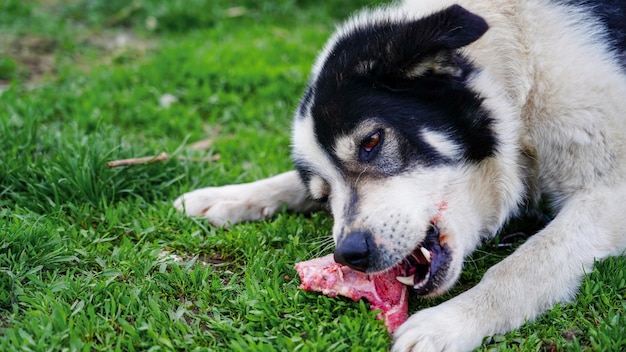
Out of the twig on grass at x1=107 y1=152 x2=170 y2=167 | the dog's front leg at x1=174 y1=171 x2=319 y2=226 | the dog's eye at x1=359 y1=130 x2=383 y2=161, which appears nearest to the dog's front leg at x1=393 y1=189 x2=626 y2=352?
the dog's eye at x1=359 y1=130 x2=383 y2=161

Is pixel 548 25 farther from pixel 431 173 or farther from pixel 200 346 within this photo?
pixel 200 346

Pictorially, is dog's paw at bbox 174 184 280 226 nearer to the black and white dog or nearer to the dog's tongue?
the black and white dog

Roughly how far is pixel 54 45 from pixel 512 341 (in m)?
5.65

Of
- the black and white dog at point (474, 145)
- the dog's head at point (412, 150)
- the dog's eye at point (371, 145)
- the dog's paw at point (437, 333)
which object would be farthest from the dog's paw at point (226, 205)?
the dog's paw at point (437, 333)

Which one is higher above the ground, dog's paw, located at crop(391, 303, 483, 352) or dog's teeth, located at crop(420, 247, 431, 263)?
dog's teeth, located at crop(420, 247, 431, 263)

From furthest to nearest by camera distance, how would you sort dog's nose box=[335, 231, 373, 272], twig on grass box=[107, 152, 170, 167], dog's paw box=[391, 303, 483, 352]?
twig on grass box=[107, 152, 170, 167], dog's nose box=[335, 231, 373, 272], dog's paw box=[391, 303, 483, 352]

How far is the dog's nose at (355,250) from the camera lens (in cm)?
283

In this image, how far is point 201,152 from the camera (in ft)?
15.4

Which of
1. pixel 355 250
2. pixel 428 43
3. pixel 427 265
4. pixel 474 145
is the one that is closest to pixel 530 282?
pixel 427 265

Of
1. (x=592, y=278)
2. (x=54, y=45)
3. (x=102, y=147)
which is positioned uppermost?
(x=592, y=278)

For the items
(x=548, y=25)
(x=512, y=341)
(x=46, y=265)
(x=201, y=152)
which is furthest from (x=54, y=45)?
(x=512, y=341)

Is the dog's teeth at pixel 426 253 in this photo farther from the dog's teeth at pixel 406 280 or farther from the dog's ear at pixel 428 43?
the dog's ear at pixel 428 43

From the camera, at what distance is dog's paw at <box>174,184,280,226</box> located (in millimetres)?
3896

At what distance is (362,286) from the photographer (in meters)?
2.99
